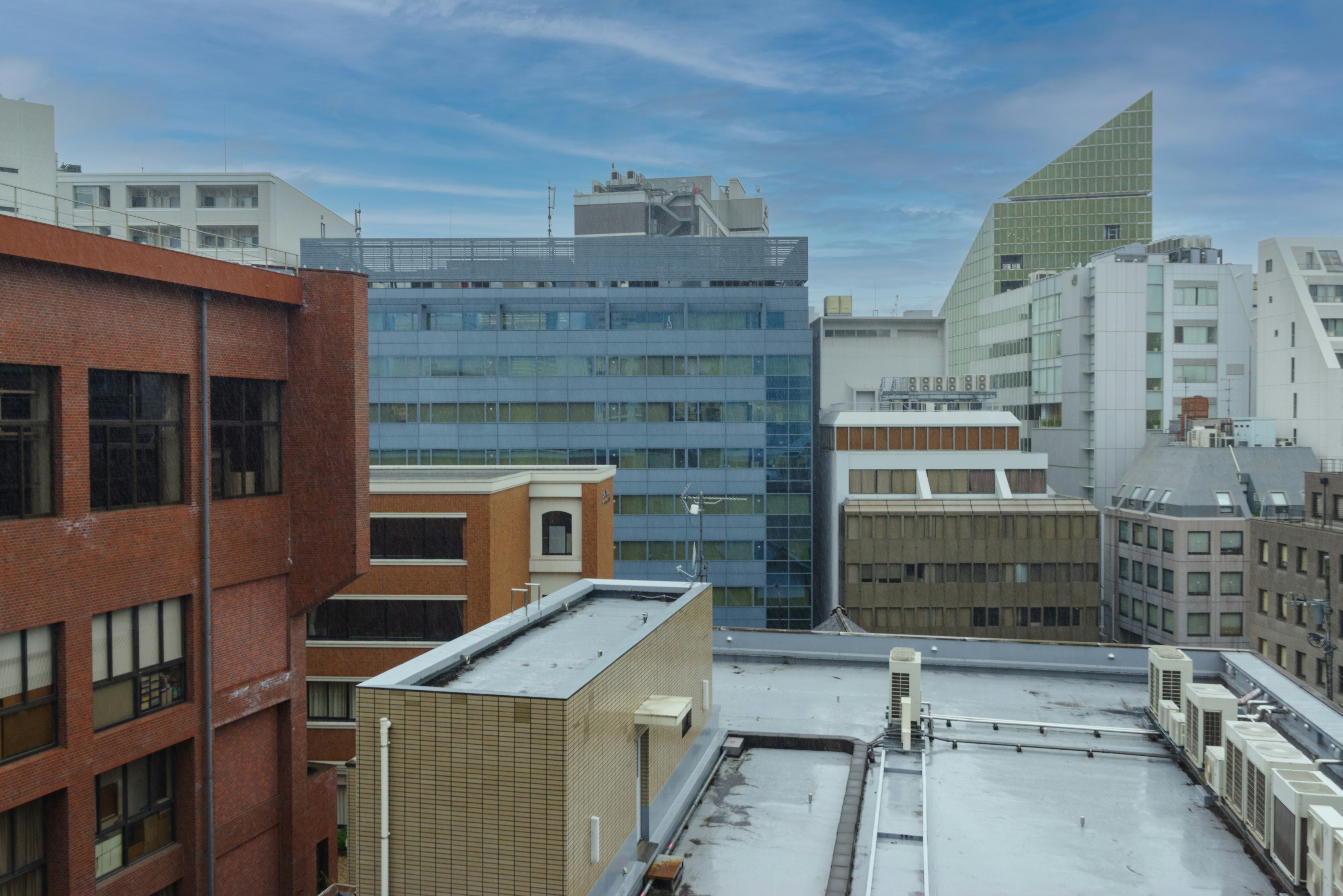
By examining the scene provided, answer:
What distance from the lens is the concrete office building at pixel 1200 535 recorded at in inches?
2537

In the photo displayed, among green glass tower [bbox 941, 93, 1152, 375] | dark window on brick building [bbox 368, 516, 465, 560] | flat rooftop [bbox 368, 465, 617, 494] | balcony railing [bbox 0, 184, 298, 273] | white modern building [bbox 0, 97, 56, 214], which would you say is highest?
green glass tower [bbox 941, 93, 1152, 375]

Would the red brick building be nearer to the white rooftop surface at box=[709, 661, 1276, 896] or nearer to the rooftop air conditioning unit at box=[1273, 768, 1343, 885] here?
the white rooftop surface at box=[709, 661, 1276, 896]

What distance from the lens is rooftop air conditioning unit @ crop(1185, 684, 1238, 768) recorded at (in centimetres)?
2211

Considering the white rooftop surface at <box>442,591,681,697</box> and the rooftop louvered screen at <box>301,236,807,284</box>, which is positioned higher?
the rooftop louvered screen at <box>301,236,807,284</box>

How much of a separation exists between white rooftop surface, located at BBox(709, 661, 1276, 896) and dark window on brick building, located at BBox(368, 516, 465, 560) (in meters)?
10.5

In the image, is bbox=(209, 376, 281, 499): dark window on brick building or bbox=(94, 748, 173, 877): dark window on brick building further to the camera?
bbox=(209, 376, 281, 499): dark window on brick building

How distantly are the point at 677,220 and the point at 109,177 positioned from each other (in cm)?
4762

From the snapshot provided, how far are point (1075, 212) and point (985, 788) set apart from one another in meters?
92.0

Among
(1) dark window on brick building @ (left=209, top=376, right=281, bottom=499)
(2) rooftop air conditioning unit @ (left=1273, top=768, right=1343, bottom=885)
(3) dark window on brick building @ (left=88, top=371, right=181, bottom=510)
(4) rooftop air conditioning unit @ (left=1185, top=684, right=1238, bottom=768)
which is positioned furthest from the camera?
(4) rooftop air conditioning unit @ (left=1185, top=684, right=1238, bottom=768)

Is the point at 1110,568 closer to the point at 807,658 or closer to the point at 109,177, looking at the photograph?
the point at 807,658

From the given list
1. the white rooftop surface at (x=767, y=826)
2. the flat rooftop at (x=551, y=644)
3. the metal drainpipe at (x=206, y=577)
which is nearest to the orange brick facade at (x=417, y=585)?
the flat rooftop at (x=551, y=644)

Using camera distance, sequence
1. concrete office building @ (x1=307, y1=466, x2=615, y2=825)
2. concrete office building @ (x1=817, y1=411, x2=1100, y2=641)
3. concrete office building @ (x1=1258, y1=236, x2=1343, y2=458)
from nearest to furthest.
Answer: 1. concrete office building @ (x1=307, y1=466, x2=615, y2=825)
2. concrete office building @ (x1=817, y1=411, x2=1100, y2=641)
3. concrete office building @ (x1=1258, y1=236, x2=1343, y2=458)

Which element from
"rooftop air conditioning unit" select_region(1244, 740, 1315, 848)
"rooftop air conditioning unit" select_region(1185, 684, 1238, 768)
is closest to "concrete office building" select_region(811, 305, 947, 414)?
"rooftop air conditioning unit" select_region(1185, 684, 1238, 768)

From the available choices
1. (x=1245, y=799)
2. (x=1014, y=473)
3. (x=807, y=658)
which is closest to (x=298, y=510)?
(x=807, y=658)
